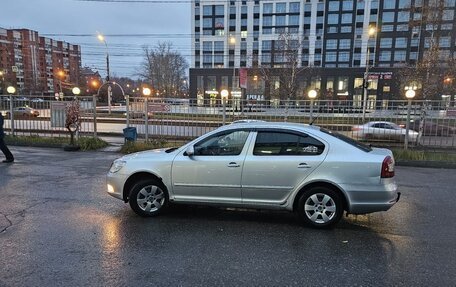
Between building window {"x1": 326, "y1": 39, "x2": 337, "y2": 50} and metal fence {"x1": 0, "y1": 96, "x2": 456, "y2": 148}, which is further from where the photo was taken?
building window {"x1": 326, "y1": 39, "x2": 337, "y2": 50}

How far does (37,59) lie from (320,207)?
137 m

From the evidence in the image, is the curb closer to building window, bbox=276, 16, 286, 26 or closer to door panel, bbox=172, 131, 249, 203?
door panel, bbox=172, 131, 249, 203

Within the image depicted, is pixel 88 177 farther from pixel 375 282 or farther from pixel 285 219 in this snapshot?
pixel 375 282

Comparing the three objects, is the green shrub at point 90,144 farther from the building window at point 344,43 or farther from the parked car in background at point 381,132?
the building window at point 344,43

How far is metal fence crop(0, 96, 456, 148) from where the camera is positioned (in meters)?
12.1

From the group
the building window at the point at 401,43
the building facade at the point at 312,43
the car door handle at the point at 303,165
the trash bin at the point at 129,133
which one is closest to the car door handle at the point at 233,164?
the car door handle at the point at 303,165

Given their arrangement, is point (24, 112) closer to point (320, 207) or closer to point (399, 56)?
point (320, 207)

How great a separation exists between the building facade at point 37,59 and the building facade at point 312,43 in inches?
1815

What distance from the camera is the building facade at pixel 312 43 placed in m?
71.1

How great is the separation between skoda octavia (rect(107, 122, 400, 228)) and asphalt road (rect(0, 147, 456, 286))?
0.33 metres

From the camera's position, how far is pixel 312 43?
7519 centimetres

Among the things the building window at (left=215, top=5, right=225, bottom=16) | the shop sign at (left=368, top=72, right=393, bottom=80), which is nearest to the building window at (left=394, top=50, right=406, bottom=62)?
the shop sign at (left=368, top=72, right=393, bottom=80)

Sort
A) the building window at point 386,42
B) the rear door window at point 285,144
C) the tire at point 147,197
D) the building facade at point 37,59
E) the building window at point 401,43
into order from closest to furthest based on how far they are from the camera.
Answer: the rear door window at point 285,144 → the tire at point 147,197 → the building window at point 401,43 → the building window at point 386,42 → the building facade at point 37,59

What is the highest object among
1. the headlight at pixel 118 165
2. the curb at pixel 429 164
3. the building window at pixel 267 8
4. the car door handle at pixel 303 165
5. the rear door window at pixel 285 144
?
the building window at pixel 267 8
